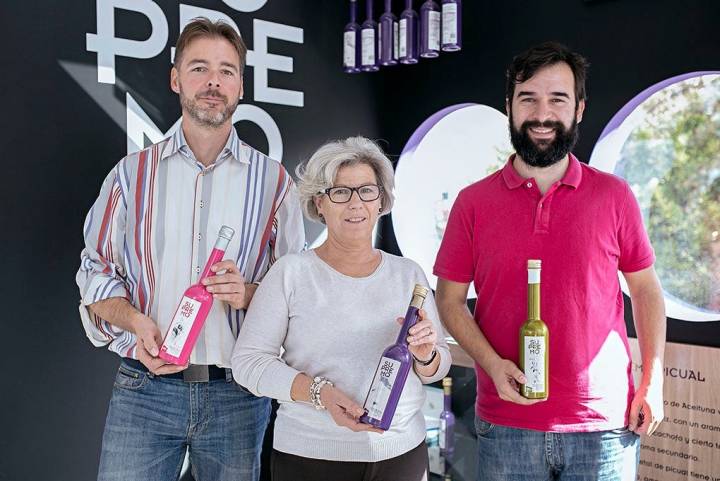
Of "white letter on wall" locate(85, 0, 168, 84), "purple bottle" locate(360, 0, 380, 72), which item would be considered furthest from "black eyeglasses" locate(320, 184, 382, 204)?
"purple bottle" locate(360, 0, 380, 72)

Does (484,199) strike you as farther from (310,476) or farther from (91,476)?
(91,476)

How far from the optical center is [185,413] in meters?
1.83

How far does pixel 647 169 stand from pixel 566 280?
1.90 meters

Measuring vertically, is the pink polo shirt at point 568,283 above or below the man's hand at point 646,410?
above

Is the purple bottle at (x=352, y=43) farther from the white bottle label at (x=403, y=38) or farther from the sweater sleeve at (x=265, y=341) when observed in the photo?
the sweater sleeve at (x=265, y=341)

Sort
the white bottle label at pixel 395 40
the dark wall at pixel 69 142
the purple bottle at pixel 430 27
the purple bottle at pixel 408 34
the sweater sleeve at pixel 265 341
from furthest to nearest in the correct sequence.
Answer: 1. the white bottle label at pixel 395 40
2. the purple bottle at pixel 408 34
3. the purple bottle at pixel 430 27
4. the dark wall at pixel 69 142
5. the sweater sleeve at pixel 265 341

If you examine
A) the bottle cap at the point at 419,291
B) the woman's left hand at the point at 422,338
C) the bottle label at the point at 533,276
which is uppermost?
the bottle label at the point at 533,276

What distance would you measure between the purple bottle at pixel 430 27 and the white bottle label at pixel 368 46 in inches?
11.4

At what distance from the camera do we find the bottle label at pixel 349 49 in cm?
355

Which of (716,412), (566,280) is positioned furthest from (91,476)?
(716,412)

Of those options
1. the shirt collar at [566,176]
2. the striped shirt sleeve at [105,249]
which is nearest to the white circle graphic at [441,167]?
the shirt collar at [566,176]

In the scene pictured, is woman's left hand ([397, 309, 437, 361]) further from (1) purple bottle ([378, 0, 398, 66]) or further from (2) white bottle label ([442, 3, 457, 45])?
(1) purple bottle ([378, 0, 398, 66])

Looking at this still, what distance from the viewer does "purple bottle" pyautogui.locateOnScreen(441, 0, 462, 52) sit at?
3.19m

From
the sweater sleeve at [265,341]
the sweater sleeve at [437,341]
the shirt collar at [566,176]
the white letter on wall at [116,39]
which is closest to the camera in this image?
the sweater sleeve at [265,341]
